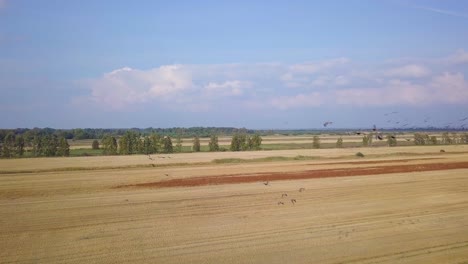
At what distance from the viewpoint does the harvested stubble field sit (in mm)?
13717

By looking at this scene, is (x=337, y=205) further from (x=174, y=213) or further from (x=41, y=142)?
(x=41, y=142)

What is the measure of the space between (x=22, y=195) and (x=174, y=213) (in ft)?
40.7

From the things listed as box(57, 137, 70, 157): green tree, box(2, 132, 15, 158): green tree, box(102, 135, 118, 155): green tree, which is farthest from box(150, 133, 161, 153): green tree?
box(2, 132, 15, 158): green tree

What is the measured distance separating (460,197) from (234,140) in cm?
7134

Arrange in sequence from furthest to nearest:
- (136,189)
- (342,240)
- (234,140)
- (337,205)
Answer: (234,140)
(136,189)
(337,205)
(342,240)

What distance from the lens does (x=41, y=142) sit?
82.1 m

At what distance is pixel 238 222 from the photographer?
724 inches

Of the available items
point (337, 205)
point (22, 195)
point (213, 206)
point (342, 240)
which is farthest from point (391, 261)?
point (22, 195)

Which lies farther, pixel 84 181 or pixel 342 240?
pixel 84 181

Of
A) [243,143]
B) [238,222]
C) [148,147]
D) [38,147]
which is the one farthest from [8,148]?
[238,222]

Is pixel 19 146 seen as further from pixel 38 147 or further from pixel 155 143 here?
pixel 155 143

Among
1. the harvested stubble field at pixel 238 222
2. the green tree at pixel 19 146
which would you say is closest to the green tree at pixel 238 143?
the green tree at pixel 19 146

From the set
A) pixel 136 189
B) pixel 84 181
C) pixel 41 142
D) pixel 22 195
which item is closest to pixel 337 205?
pixel 136 189

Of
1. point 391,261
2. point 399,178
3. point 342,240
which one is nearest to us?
point 391,261
